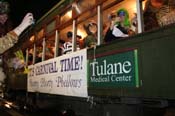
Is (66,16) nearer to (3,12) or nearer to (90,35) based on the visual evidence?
(90,35)

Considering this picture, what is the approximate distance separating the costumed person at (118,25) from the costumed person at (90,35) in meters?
0.45

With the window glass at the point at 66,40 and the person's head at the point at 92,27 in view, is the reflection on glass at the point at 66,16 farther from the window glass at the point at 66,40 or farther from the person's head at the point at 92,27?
the person's head at the point at 92,27

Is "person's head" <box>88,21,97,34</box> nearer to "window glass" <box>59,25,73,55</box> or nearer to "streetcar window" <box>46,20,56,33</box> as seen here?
"window glass" <box>59,25,73,55</box>

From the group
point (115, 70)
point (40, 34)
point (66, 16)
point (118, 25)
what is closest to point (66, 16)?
point (66, 16)

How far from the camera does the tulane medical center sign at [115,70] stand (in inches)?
158

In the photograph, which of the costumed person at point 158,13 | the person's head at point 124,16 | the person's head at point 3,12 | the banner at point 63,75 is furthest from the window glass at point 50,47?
the costumed person at point 158,13

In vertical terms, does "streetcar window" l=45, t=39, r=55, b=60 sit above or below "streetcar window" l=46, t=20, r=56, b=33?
below

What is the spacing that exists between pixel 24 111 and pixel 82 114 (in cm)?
427

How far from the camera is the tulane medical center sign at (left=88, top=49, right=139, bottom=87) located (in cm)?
401

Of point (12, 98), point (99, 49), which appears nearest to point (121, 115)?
point (99, 49)

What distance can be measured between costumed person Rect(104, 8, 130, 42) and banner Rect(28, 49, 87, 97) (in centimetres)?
64

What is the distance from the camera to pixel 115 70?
4.36 metres

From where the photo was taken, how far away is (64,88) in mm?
6070

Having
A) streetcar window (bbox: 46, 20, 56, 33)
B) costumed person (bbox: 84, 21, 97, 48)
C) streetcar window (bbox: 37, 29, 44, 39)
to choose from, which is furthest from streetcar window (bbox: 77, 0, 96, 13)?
streetcar window (bbox: 37, 29, 44, 39)
